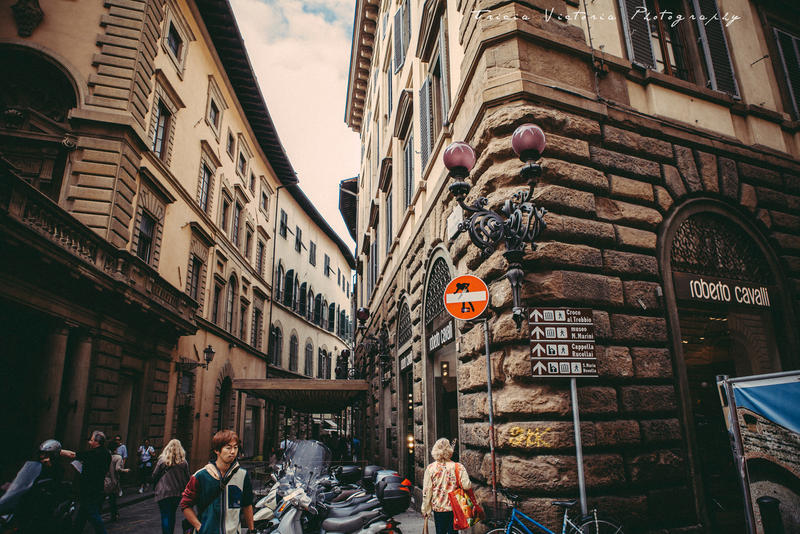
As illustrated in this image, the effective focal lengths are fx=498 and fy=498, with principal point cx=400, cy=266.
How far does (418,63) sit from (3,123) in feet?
35.3

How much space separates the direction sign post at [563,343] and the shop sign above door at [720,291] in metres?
2.01

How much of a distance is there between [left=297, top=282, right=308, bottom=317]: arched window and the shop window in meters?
30.0

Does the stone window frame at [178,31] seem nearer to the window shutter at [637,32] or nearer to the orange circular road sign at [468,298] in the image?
the window shutter at [637,32]

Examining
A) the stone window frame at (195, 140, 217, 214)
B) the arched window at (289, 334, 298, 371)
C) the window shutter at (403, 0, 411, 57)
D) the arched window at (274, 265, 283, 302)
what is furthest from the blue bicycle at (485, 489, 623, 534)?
the arched window at (289, 334, 298, 371)

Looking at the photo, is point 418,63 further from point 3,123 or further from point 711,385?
point 3,123

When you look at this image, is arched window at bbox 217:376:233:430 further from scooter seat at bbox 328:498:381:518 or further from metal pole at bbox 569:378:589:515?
metal pole at bbox 569:378:589:515

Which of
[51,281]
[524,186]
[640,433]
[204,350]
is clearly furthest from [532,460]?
[204,350]

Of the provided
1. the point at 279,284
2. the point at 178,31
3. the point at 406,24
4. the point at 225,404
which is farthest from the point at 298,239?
the point at 406,24

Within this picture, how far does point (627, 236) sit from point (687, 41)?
415 centimetres

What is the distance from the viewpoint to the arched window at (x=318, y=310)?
3866cm

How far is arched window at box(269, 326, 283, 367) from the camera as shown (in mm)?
30219

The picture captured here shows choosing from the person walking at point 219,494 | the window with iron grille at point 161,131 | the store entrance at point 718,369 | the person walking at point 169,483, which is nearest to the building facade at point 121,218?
the window with iron grille at point 161,131

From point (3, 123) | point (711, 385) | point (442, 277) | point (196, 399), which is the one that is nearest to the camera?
point (711, 385)

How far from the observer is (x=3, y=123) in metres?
12.8
